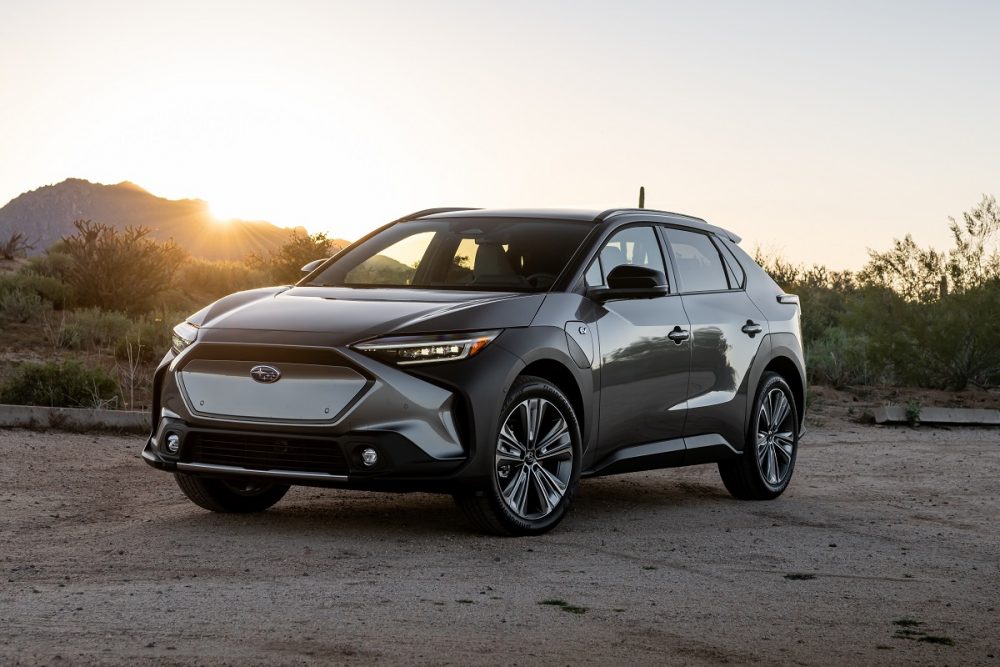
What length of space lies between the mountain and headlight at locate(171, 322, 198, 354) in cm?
9837

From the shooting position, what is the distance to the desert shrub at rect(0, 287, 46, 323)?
2273cm

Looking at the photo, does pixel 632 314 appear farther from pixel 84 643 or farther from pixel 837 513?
pixel 84 643

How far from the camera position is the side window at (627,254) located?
28.5ft

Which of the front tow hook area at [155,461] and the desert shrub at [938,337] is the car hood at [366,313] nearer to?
the front tow hook area at [155,461]

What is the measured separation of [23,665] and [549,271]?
14.4ft

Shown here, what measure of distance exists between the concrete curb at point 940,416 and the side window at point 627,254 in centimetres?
882

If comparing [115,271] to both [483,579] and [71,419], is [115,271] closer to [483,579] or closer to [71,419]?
[71,419]

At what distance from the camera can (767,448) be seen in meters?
10.4

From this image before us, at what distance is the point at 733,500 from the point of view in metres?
10.4

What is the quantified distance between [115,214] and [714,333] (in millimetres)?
113077

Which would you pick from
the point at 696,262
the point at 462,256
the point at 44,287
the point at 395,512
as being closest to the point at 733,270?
the point at 696,262

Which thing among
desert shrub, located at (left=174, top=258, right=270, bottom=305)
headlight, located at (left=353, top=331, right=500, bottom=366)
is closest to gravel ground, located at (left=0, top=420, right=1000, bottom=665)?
headlight, located at (left=353, top=331, right=500, bottom=366)

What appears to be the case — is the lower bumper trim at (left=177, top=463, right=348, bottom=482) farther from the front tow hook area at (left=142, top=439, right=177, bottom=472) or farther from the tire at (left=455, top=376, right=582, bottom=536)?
the tire at (left=455, top=376, right=582, bottom=536)

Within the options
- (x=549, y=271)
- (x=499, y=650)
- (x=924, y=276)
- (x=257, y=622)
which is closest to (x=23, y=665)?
(x=257, y=622)
